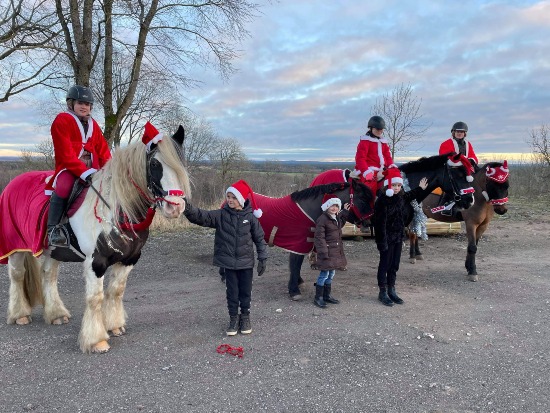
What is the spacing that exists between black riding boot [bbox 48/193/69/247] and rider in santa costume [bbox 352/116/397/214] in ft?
12.5

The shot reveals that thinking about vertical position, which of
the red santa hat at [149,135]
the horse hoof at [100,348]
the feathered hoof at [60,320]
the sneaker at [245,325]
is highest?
the red santa hat at [149,135]

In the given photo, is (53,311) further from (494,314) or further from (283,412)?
(494,314)

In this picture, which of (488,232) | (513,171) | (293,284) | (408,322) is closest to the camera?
(408,322)

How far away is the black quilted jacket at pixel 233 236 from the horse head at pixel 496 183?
14.8 ft

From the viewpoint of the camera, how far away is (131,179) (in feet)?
11.8

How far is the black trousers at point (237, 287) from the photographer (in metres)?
4.25

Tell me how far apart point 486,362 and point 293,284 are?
2.53m

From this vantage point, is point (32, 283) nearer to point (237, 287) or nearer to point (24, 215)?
point (24, 215)

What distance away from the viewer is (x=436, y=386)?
3.24 m

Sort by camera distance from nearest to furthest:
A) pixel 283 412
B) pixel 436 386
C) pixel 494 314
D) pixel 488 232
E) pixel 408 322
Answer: pixel 283 412 < pixel 436 386 < pixel 408 322 < pixel 494 314 < pixel 488 232

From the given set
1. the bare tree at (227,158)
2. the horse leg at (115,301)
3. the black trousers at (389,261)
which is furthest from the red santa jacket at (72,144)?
the bare tree at (227,158)

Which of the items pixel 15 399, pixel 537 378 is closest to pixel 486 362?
pixel 537 378

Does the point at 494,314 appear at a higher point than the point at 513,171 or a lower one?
lower

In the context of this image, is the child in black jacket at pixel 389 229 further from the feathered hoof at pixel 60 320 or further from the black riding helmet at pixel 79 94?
the feathered hoof at pixel 60 320
